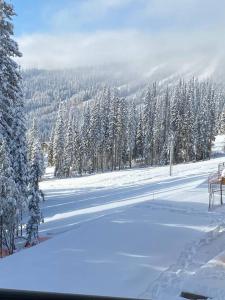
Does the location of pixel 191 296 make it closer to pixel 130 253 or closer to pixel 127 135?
pixel 130 253

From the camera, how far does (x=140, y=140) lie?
105m

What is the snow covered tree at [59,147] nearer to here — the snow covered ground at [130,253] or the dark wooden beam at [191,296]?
the snow covered ground at [130,253]

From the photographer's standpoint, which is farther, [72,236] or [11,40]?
[11,40]

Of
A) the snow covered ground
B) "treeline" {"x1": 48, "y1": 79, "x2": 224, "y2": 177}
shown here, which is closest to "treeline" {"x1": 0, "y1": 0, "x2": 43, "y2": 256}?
the snow covered ground

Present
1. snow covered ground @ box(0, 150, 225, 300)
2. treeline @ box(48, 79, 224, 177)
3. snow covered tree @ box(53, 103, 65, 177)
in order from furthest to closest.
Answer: snow covered tree @ box(53, 103, 65, 177) → treeline @ box(48, 79, 224, 177) → snow covered ground @ box(0, 150, 225, 300)

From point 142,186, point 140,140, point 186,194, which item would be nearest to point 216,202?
point 186,194

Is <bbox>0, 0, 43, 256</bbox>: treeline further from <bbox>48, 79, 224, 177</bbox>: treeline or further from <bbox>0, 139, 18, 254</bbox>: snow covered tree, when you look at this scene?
<bbox>48, 79, 224, 177</bbox>: treeline

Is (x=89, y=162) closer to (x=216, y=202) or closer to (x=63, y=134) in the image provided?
(x=63, y=134)

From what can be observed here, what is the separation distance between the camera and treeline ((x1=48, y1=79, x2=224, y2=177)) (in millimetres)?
95312

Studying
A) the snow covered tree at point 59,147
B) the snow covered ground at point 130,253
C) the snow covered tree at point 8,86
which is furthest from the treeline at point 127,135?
the snow covered tree at point 8,86

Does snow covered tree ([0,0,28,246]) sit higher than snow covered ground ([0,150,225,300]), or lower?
higher

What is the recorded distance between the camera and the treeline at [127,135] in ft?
313

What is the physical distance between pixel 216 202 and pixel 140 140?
75210 millimetres

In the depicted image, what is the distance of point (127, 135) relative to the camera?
329 feet
